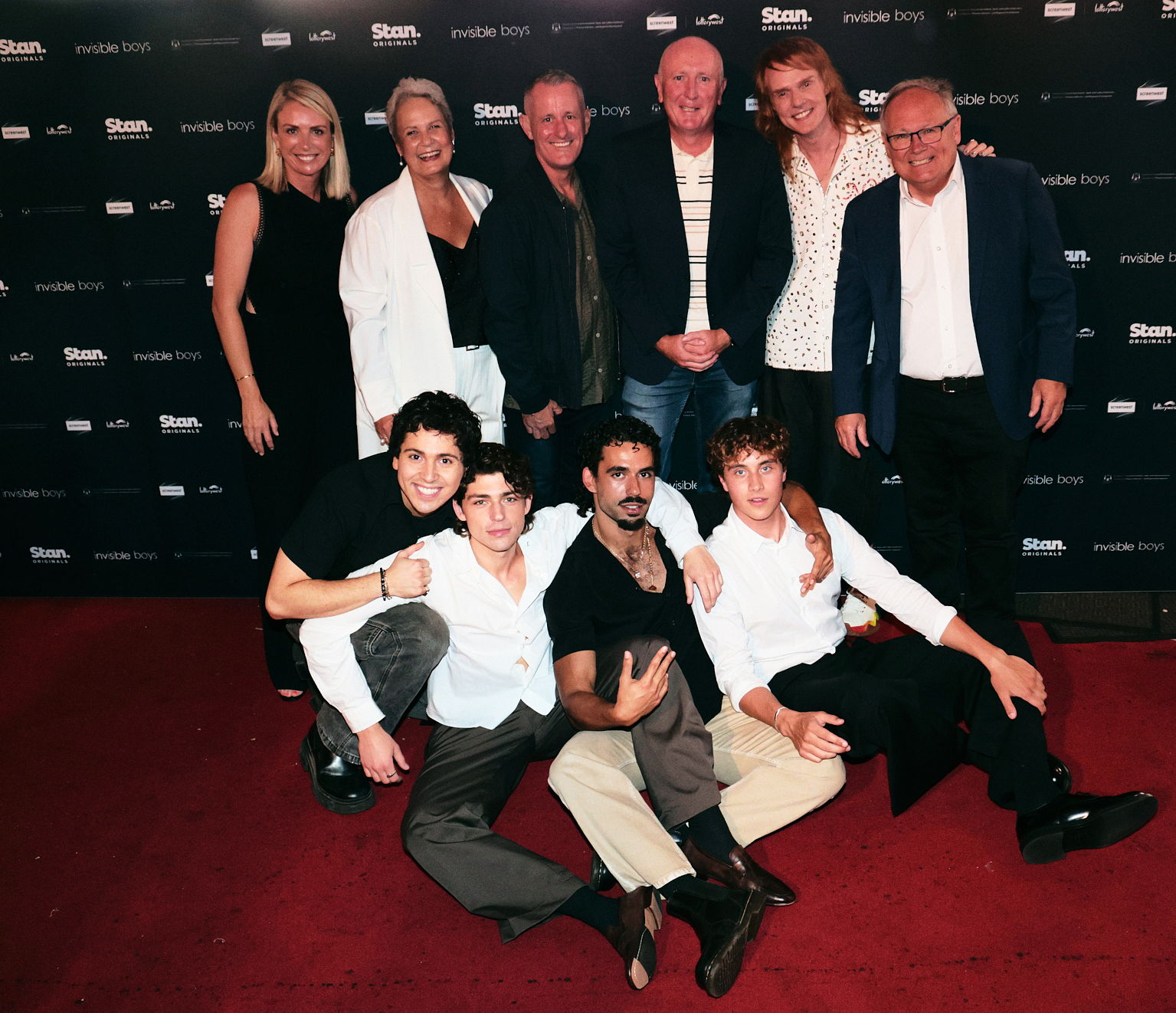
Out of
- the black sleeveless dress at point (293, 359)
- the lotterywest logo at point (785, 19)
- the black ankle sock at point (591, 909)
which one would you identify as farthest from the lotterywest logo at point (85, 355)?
Result: the black ankle sock at point (591, 909)

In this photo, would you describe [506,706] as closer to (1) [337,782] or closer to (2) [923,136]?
(1) [337,782]

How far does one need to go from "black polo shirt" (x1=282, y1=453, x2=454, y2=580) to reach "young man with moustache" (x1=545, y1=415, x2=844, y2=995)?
509 mm

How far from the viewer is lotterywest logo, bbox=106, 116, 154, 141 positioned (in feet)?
13.4

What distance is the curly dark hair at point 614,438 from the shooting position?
2.89m

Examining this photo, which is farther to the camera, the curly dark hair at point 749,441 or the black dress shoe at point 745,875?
the curly dark hair at point 749,441

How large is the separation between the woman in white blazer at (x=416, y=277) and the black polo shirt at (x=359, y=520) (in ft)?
1.65

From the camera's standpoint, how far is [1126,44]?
12.4 ft

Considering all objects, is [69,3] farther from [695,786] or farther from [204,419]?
[695,786]

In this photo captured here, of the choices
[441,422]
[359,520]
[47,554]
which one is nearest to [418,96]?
[441,422]

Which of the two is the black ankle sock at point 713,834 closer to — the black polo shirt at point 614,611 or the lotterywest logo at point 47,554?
the black polo shirt at point 614,611

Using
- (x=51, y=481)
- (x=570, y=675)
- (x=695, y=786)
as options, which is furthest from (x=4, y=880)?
(x=51, y=481)

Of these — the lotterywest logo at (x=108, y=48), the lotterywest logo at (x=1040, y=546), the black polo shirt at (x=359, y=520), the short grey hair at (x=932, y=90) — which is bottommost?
the lotterywest logo at (x=1040, y=546)

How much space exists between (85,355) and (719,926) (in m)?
3.76

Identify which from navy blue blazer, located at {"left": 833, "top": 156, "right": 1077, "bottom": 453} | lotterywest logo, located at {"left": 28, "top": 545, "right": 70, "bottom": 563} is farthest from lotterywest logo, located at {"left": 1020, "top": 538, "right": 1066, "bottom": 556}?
lotterywest logo, located at {"left": 28, "top": 545, "right": 70, "bottom": 563}
